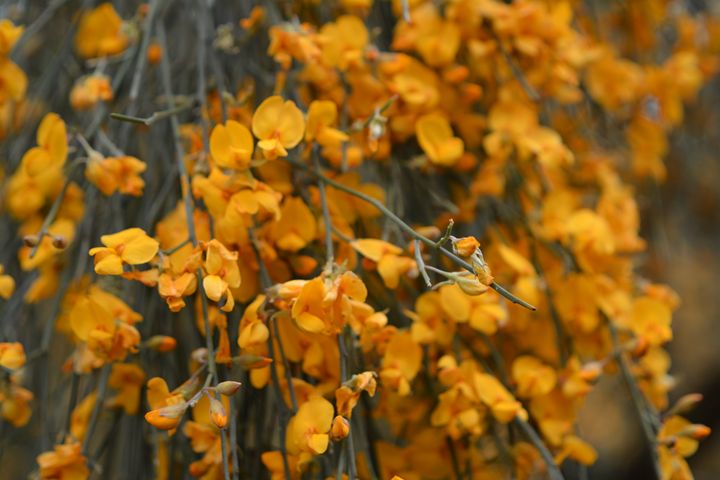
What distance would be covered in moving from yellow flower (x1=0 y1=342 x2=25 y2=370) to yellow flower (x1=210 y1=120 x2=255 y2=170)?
212mm

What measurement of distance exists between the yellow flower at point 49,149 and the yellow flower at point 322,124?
0.20 meters

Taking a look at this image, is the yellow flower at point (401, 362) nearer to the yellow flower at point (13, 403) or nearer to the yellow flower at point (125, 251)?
the yellow flower at point (125, 251)

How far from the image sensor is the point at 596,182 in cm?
102

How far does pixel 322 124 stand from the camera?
2.22 ft

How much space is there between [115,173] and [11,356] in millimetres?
163

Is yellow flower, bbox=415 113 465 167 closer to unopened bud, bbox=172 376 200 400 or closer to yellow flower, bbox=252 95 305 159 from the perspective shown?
yellow flower, bbox=252 95 305 159

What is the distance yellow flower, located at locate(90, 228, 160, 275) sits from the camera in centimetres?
59

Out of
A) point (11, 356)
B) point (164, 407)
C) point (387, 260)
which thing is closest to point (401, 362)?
point (387, 260)

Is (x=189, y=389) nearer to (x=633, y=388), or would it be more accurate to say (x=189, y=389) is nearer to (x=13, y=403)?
(x=13, y=403)

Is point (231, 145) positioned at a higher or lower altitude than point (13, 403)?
higher

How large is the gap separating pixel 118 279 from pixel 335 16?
0.35 meters

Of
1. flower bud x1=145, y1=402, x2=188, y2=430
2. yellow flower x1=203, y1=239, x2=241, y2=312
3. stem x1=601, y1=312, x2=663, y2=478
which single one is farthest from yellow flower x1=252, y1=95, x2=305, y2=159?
stem x1=601, y1=312, x2=663, y2=478

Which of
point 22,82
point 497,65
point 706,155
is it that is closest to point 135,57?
point 22,82

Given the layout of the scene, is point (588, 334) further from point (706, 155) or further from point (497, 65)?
point (706, 155)
